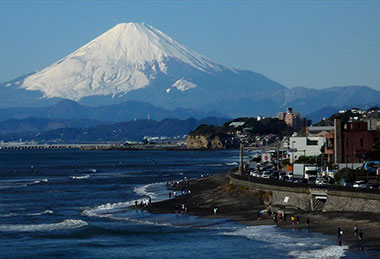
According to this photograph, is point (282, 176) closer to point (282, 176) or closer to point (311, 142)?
point (282, 176)

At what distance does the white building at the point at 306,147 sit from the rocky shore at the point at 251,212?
10.1 meters

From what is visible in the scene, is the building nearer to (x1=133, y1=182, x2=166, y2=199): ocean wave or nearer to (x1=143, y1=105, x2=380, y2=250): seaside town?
(x1=143, y1=105, x2=380, y2=250): seaside town

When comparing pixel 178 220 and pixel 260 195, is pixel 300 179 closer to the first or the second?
pixel 260 195

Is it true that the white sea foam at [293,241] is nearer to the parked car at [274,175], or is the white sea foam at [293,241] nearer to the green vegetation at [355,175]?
the green vegetation at [355,175]

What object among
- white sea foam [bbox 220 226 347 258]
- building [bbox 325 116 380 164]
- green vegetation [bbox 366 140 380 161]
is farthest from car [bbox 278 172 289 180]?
white sea foam [bbox 220 226 347 258]

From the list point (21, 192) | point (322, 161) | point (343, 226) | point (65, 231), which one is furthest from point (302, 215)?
point (21, 192)

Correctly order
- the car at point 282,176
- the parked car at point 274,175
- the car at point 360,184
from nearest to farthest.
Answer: the car at point 360,184, the car at point 282,176, the parked car at point 274,175

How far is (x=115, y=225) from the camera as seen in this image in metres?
57.8

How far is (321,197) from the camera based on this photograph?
56812 mm

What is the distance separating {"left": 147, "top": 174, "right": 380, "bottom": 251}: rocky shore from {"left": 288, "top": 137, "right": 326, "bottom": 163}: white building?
10093mm

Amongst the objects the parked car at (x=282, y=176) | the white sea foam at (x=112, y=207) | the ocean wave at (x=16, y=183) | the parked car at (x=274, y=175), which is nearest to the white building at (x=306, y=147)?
the parked car at (x=274, y=175)

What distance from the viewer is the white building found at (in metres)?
96.4

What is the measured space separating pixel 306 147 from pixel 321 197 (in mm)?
41334

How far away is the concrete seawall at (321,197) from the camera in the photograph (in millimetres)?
51375
